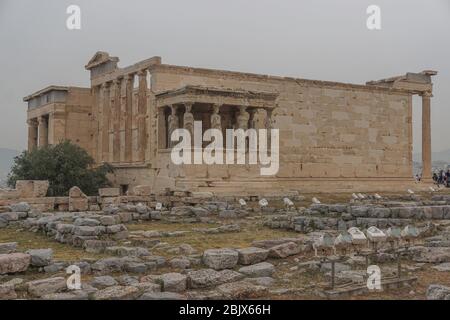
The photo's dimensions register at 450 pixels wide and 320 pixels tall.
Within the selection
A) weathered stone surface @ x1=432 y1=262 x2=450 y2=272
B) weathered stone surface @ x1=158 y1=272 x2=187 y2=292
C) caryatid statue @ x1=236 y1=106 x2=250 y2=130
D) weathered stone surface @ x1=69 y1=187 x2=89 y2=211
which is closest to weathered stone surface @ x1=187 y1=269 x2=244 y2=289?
weathered stone surface @ x1=158 y1=272 x2=187 y2=292

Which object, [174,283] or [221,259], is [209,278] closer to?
[174,283]

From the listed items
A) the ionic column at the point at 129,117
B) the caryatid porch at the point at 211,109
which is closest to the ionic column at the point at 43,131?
the ionic column at the point at 129,117

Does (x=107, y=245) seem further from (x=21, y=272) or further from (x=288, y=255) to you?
(x=288, y=255)

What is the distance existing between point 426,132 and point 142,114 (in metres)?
17.6

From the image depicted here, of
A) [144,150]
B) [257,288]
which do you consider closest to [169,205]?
[144,150]

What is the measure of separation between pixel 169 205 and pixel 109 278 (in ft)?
39.9

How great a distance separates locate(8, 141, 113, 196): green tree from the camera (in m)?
23.1

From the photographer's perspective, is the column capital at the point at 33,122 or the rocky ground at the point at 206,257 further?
the column capital at the point at 33,122

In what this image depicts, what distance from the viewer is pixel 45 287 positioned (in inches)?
267

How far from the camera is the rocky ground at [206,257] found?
682cm

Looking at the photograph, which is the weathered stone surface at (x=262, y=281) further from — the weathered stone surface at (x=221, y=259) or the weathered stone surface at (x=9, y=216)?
the weathered stone surface at (x=9, y=216)

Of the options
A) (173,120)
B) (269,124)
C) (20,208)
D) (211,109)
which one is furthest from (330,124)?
(20,208)

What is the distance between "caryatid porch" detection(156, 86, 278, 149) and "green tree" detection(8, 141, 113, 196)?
3.28m

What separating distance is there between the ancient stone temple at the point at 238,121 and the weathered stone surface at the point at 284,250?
10.7 m
